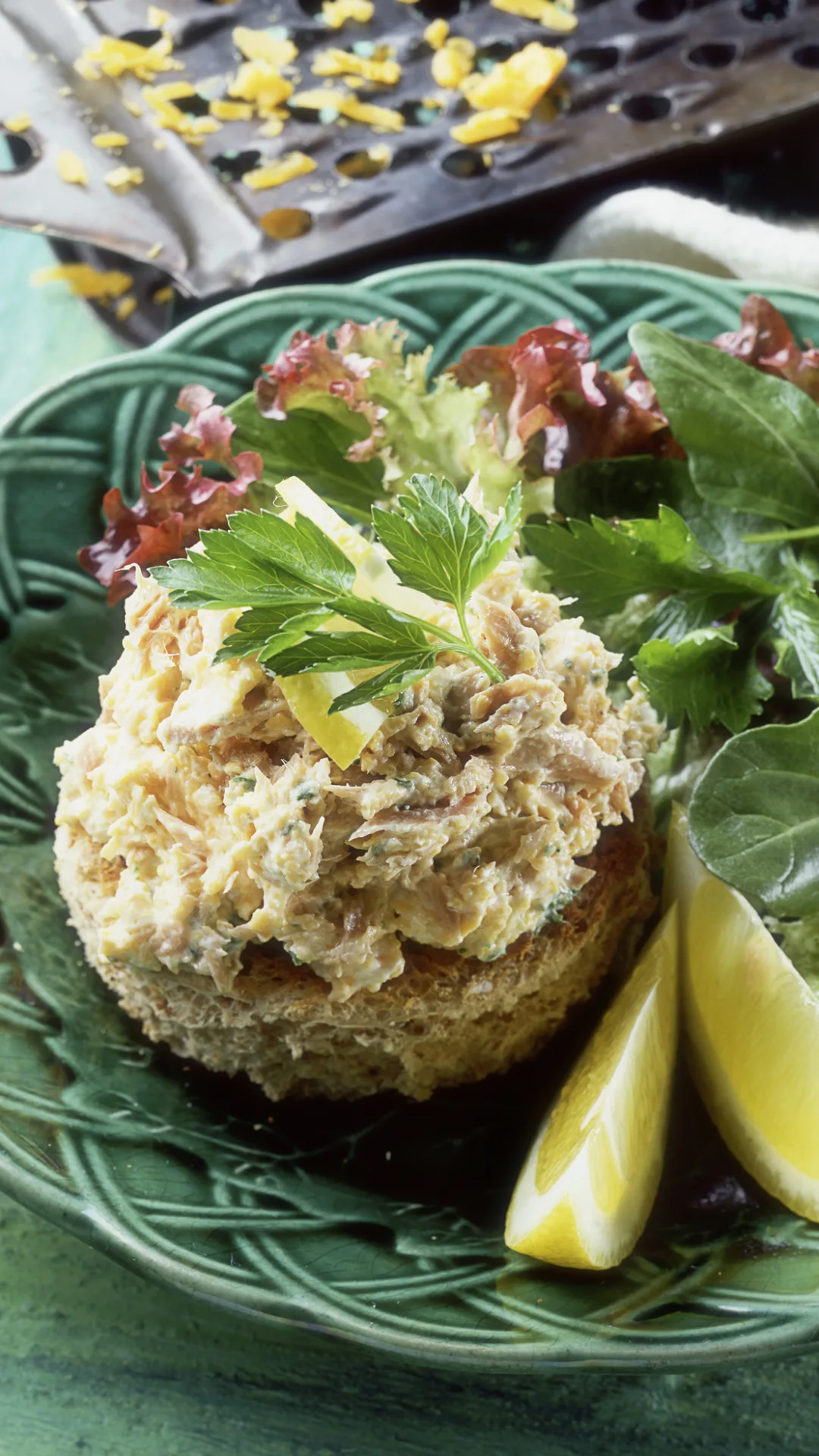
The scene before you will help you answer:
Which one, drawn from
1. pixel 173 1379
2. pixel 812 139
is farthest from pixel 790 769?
pixel 812 139

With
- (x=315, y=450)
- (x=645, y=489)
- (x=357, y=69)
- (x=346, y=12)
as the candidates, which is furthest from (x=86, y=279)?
(x=645, y=489)

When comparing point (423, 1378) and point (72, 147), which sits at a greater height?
point (72, 147)

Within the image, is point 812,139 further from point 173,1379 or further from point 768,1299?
point 173,1379

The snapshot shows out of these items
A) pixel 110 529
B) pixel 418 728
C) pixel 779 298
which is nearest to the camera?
pixel 418 728

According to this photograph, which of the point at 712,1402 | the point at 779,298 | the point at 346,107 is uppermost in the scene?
the point at 346,107

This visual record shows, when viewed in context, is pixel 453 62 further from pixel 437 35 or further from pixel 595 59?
pixel 595 59

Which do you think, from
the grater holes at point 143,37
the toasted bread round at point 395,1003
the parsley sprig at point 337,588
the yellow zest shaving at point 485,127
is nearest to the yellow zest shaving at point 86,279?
the grater holes at point 143,37
